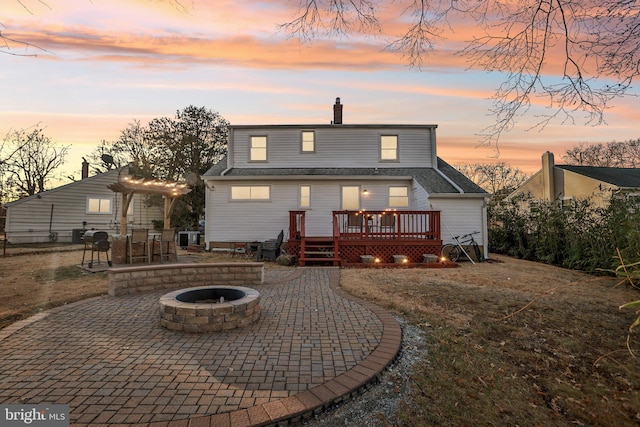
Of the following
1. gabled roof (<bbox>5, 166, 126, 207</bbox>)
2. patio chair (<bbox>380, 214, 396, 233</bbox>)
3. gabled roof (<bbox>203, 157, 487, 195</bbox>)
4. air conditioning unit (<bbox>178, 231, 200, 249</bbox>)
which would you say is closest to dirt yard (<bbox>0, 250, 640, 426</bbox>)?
patio chair (<bbox>380, 214, 396, 233</bbox>)

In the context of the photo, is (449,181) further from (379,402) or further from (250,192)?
(379,402)

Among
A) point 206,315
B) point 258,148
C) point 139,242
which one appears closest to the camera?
point 206,315

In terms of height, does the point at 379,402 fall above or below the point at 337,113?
below

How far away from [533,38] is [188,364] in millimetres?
5083

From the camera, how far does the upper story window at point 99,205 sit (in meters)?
19.3

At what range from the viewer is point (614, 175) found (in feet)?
66.2

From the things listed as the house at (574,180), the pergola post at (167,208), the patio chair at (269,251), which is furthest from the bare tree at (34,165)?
the house at (574,180)

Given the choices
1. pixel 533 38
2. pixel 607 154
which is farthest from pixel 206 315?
pixel 607 154

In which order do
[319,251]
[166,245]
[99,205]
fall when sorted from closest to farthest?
[166,245] → [319,251] → [99,205]

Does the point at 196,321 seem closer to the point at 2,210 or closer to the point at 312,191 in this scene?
the point at 312,191

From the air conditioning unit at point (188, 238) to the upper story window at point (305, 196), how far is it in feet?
20.9

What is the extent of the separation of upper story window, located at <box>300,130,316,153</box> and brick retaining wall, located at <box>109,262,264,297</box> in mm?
8785

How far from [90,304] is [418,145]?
14.3 meters

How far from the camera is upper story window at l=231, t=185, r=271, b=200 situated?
1344 cm
